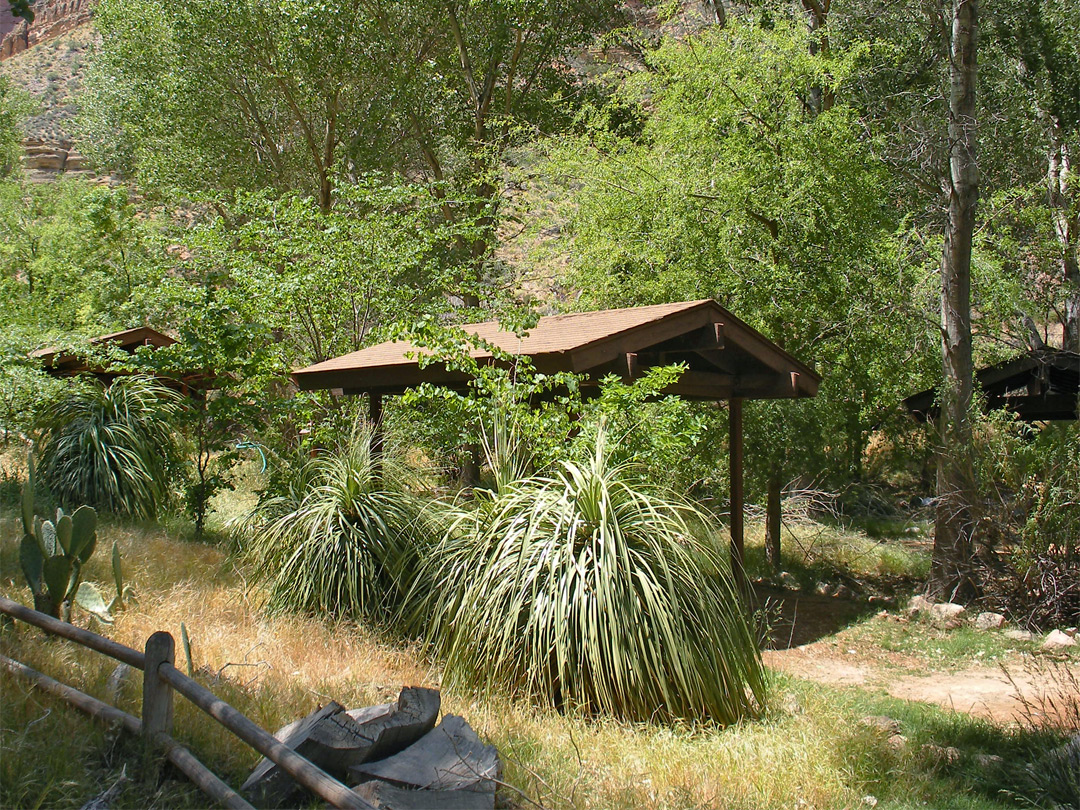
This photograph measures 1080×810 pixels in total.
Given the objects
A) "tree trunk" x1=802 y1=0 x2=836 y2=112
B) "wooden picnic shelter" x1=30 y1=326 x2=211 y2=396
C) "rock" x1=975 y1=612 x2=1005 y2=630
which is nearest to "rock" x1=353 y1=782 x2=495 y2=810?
"wooden picnic shelter" x1=30 y1=326 x2=211 y2=396

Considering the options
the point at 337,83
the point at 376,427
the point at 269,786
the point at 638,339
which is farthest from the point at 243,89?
the point at 269,786

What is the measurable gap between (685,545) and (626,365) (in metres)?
2.35

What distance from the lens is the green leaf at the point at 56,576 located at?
206 inches

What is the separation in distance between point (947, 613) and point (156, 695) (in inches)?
385

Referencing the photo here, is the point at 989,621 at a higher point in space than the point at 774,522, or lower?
lower

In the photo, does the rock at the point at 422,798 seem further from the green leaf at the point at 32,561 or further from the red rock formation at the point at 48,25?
the red rock formation at the point at 48,25

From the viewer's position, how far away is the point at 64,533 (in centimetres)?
539

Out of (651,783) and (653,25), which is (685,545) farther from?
(653,25)

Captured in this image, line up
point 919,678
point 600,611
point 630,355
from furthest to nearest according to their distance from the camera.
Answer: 1. point 919,678
2. point 630,355
3. point 600,611

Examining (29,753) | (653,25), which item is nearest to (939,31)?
(29,753)

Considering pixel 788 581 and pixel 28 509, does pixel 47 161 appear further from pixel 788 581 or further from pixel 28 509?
pixel 28 509

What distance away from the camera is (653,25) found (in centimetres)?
4250

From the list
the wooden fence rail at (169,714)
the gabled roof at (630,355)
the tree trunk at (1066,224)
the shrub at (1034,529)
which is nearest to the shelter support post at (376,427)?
the gabled roof at (630,355)

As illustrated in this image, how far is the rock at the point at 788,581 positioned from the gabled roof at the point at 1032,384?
3.02 m
